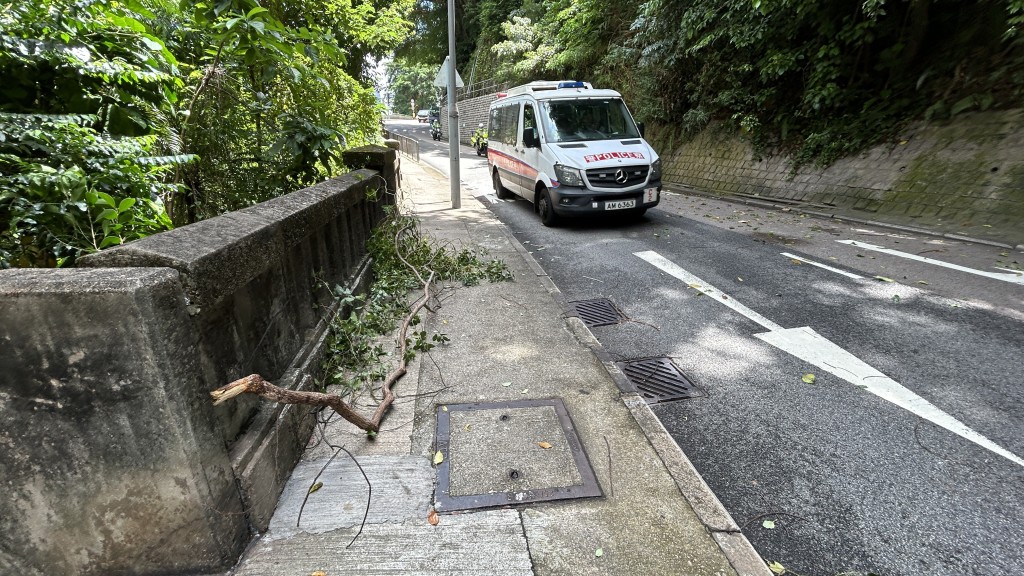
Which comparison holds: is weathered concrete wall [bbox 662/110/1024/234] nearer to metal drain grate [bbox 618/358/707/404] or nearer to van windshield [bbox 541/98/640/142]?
van windshield [bbox 541/98/640/142]

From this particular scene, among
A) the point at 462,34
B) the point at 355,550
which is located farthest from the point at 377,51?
the point at 462,34

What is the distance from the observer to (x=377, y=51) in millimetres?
11133

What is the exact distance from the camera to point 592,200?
8039mm

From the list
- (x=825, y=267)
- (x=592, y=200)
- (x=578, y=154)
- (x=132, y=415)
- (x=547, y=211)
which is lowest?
(x=825, y=267)

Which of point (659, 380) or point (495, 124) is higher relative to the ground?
point (495, 124)

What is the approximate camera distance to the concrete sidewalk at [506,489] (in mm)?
1983

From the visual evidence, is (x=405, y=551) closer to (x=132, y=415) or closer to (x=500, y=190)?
(x=132, y=415)

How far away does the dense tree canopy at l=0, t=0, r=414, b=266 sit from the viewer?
7.21 ft

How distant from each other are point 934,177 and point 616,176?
5.14 m

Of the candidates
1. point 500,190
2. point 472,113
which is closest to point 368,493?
point 500,190

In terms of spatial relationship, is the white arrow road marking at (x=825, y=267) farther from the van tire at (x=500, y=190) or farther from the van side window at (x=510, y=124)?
the van tire at (x=500, y=190)

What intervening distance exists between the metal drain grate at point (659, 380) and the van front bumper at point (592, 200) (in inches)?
182

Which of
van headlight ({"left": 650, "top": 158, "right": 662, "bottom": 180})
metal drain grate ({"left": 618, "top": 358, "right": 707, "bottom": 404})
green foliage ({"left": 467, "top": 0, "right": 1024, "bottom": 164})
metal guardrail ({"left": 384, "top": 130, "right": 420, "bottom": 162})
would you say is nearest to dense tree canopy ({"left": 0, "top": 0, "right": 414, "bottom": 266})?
metal drain grate ({"left": 618, "top": 358, "right": 707, "bottom": 404})

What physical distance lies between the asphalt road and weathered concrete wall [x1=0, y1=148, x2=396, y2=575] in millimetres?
2340
